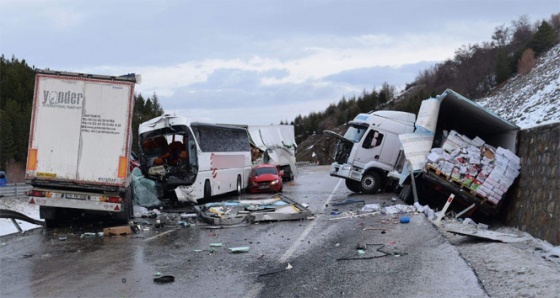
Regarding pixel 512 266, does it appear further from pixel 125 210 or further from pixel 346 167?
pixel 346 167

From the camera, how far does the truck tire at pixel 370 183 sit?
2480 cm

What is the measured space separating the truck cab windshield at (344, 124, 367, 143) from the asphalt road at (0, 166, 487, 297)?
1077cm

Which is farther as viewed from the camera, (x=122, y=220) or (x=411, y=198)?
(x=411, y=198)

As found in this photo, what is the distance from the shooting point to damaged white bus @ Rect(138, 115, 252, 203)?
19953 millimetres

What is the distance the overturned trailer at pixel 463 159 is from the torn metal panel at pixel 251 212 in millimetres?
4069

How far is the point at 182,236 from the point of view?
1321cm

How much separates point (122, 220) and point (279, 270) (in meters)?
7.21

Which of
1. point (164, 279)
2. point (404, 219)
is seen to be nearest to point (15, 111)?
point (404, 219)

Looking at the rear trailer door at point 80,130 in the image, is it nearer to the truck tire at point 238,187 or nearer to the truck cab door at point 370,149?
the truck tire at point 238,187

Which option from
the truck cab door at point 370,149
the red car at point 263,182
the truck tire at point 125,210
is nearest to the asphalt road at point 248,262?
the truck tire at point 125,210

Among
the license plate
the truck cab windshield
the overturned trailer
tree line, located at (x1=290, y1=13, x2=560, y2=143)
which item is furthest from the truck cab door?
tree line, located at (x1=290, y1=13, x2=560, y2=143)

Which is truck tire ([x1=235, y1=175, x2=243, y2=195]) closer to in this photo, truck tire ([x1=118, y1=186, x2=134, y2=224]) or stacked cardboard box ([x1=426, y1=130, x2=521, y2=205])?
stacked cardboard box ([x1=426, y1=130, x2=521, y2=205])

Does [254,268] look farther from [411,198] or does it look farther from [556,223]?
[411,198]

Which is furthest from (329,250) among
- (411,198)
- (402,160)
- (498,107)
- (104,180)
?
(498,107)
